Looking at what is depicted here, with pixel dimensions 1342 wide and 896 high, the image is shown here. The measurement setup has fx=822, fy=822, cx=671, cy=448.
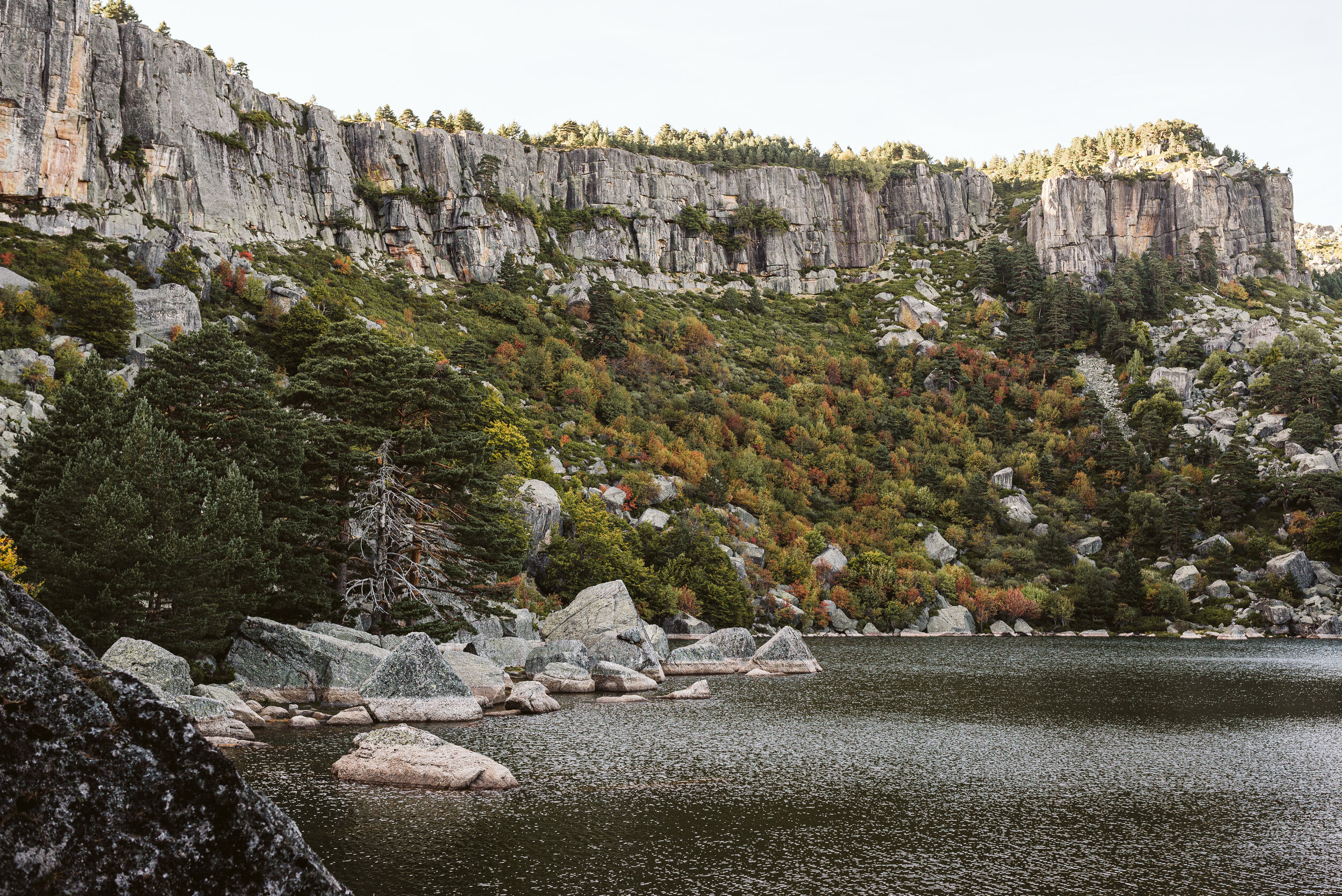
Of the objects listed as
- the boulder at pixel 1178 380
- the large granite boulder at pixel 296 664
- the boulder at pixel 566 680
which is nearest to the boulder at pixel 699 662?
the boulder at pixel 566 680

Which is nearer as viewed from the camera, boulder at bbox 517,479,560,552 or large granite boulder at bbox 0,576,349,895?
large granite boulder at bbox 0,576,349,895

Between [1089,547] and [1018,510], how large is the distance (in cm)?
849

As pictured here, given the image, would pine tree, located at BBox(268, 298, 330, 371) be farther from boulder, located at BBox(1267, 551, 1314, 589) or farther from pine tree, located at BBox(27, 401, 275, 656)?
boulder, located at BBox(1267, 551, 1314, 589)

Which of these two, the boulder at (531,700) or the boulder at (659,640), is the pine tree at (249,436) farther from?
the boulder at (659,640)

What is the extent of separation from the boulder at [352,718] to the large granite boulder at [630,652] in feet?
50.9

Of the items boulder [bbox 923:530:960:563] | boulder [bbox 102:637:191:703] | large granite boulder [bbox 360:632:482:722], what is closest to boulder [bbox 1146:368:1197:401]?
boulder [bbox 923:530:960:563]

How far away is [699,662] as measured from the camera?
157 ft

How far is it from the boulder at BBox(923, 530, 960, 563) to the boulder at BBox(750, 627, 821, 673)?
4454cm

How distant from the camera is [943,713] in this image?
3244cm

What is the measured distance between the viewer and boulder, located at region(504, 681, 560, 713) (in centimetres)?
3147

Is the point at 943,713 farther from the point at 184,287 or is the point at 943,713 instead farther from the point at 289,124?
the point at 289,124

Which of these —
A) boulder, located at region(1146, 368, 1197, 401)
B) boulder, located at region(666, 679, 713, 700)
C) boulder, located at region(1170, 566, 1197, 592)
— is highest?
boulder, located at region(1146, 368, 1197, 401)

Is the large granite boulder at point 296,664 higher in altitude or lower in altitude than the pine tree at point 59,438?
lower

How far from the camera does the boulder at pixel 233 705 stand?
26141 mm
